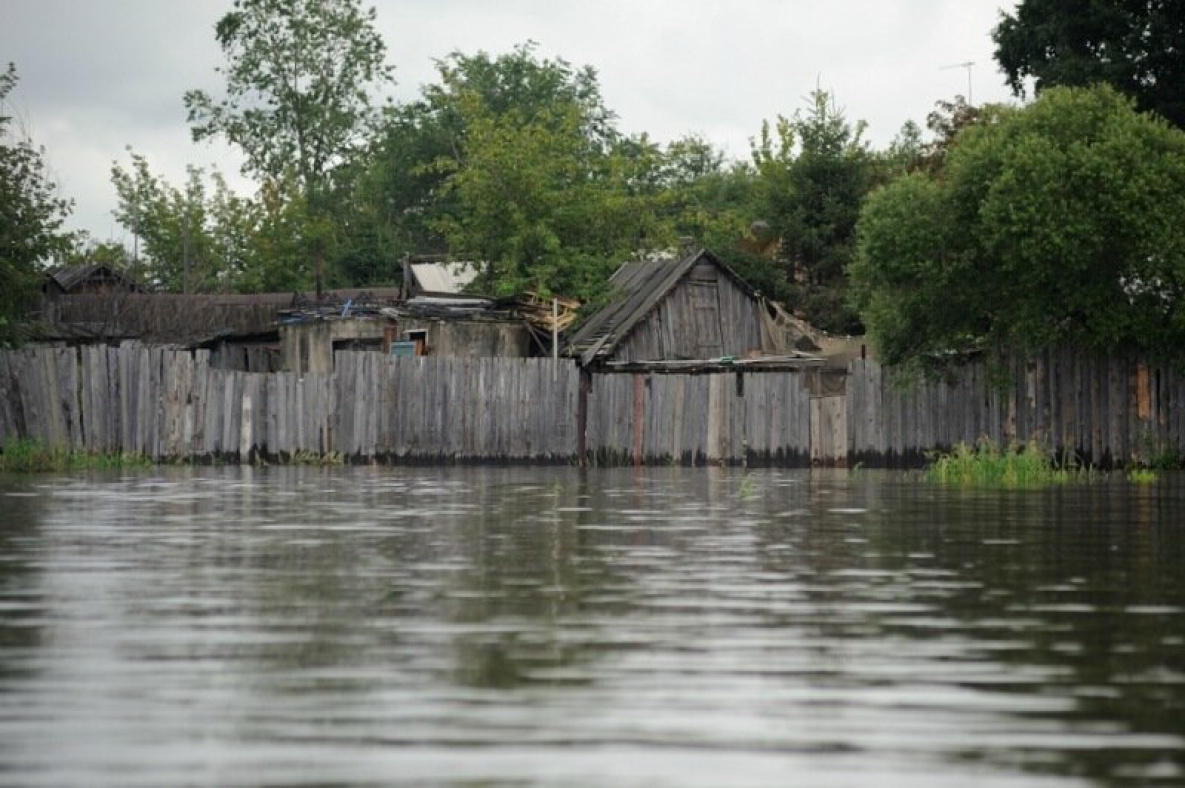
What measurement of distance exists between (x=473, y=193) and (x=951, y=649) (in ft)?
130

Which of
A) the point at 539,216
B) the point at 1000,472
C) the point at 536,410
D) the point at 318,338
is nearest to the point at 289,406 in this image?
the point at 536,410

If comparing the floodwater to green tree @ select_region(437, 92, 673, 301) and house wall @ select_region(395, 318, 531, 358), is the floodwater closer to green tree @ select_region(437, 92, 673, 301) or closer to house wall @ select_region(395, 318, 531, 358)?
house wall @ select_region(395, 318, 531, 358)

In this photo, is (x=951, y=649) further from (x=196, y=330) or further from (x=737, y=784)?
(x=196, y=330)

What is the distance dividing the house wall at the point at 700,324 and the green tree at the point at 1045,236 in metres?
11.1

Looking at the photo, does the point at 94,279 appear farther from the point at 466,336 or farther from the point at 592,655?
the point at 592,655

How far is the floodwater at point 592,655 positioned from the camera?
5.11m

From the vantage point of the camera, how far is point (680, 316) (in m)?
44.4

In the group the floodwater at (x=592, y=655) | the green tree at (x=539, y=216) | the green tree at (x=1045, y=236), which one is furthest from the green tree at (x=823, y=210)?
the floodwater at (x=592, y=655)

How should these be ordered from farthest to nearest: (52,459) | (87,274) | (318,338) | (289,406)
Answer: (87,274)
(318,338)
(289,406)
(52,459)

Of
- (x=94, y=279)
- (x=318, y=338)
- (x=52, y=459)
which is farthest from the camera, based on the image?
(x=94, y=279)

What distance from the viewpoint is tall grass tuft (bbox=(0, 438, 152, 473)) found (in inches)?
1169

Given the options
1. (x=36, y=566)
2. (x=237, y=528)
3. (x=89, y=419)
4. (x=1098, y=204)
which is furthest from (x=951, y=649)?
(x=89, y=419)

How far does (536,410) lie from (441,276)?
54.0 ft

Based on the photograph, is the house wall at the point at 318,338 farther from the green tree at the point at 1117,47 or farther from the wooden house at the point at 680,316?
the green tree at the point at 1117,47
